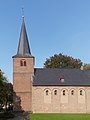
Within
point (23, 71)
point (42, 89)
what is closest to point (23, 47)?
point (23, 71)

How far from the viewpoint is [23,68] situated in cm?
6475

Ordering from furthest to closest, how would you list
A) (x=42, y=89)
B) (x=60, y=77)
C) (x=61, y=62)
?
(x=61, y=62) → (x=60, y=77) → (x=42, y=89)

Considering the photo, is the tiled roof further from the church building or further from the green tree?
the green tree

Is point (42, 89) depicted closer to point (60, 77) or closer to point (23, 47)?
point (60, 77)

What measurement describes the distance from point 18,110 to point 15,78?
6865 millimetres

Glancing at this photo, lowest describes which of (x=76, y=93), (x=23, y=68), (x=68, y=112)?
(x=68, y=112)

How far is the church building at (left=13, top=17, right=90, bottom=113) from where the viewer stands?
2472 inches

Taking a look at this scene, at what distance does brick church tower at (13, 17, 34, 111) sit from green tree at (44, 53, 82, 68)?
2045cm

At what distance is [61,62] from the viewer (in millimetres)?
85438

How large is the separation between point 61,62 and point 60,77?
20.2m

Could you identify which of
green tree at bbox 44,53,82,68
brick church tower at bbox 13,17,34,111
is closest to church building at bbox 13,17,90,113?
brick church tower at bbox 13,17,34,111

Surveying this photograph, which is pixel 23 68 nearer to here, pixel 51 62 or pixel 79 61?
pixel 51 62

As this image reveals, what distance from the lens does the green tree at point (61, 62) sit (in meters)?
84.6

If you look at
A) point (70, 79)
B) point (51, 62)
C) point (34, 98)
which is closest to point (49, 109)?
point (34, 98)
